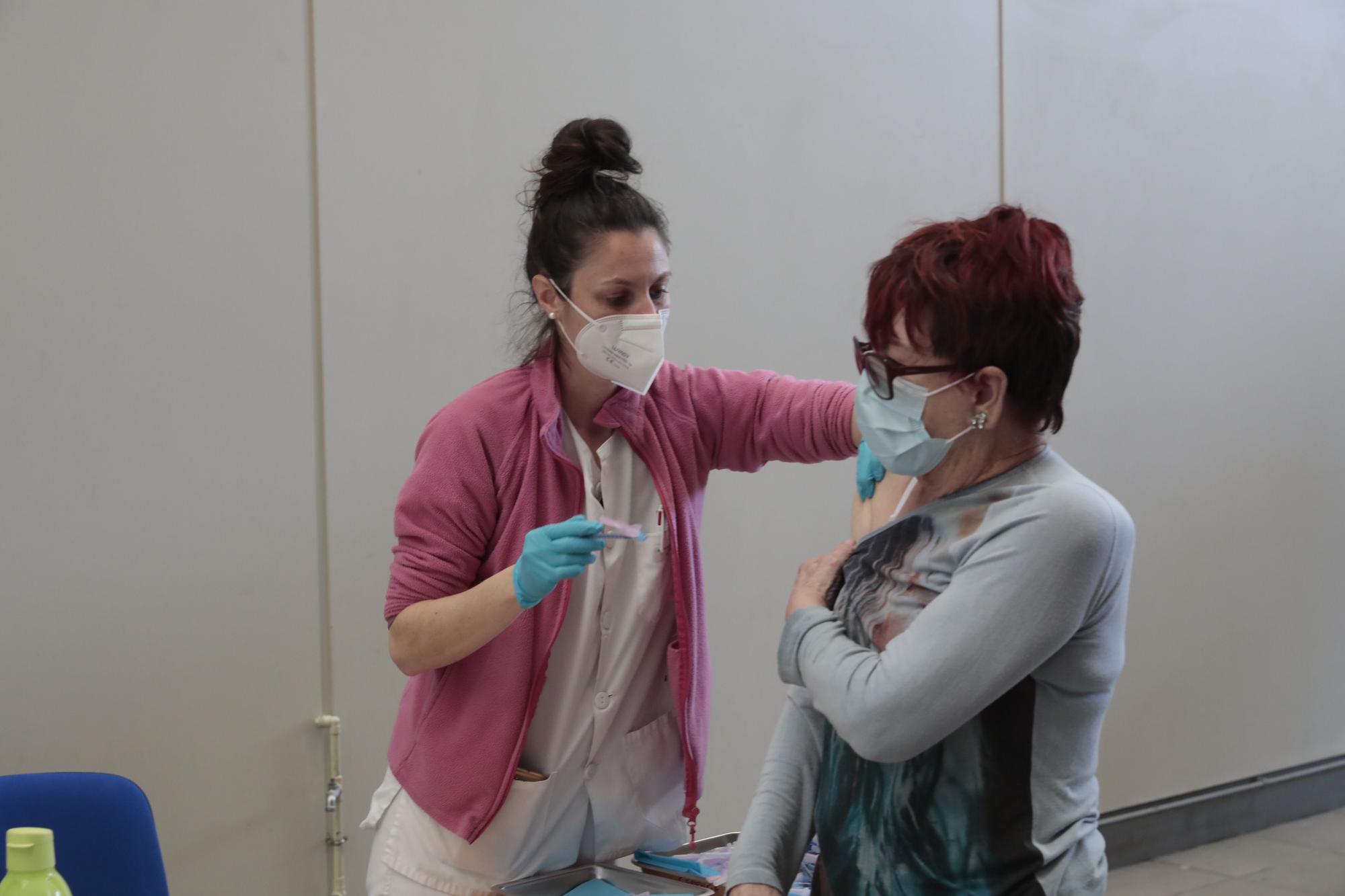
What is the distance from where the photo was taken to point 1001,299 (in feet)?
3.78

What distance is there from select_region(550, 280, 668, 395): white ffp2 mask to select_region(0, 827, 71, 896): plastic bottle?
915 millimetres

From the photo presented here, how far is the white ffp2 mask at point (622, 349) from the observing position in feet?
5.45

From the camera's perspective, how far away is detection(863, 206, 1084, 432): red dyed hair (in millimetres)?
→ 1149

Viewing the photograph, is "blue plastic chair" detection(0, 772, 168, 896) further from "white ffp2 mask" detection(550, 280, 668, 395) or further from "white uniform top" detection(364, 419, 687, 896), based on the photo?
"white ffp2 mask" detection(550, 280, 668, 395)

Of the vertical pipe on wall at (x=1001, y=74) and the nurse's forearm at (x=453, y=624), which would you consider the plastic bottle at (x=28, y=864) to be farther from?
the vertical pipe on wall at (x=1001, y=74)

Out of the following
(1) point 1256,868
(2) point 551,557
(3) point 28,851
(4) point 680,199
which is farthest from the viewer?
(1) point 1256,868

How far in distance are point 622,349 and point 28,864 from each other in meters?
0.96

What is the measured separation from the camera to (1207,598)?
390 centimetres

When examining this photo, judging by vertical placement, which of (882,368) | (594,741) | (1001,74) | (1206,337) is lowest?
(594,741)

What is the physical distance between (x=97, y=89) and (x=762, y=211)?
1.56 metres

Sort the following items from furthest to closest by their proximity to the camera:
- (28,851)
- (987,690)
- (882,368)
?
(882,368) < (987,690) < (28,851)

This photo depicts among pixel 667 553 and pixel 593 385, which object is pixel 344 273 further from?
pixel 667 553

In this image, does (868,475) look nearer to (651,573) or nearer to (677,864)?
(651,573)

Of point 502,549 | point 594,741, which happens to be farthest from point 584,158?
Result: point 594,741
